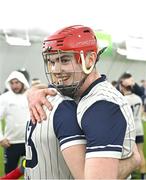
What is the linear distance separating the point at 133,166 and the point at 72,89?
1.38 ft

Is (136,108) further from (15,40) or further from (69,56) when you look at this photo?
(15,40)

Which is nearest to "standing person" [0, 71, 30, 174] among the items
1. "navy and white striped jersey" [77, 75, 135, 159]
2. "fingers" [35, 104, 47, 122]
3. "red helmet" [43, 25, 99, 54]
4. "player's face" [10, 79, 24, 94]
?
Result: "player's face" [10, 79, 24, 94]

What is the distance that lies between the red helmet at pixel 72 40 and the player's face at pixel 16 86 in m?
4.08

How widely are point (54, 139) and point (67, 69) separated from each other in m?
0.28

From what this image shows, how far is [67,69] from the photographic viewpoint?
184 centimetres

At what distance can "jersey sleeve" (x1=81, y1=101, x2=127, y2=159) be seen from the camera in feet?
5.45

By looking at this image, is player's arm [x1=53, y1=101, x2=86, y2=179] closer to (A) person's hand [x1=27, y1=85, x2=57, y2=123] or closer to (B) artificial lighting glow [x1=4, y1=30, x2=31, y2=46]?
(A) person's hand [x1=27, y1=85, x2=57, y2=123]

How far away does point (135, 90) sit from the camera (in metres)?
7.27

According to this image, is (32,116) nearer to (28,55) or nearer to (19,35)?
(19,35)

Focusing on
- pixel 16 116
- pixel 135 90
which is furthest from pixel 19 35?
pixel 16 116

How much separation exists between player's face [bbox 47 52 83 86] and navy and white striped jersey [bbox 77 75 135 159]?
0.10 m

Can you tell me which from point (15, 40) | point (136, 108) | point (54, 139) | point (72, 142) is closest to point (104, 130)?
point (72, 142)

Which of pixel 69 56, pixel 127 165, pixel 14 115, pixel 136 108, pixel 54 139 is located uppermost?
pixel 69 56

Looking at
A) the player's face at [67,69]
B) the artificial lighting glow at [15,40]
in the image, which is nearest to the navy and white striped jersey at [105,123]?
the player's face at [67,69]
